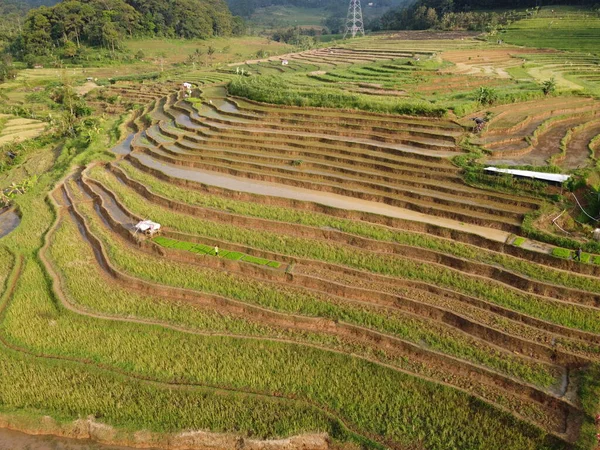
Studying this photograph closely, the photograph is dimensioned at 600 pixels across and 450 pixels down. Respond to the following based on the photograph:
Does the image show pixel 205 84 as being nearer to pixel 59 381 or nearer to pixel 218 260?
pixel 218 260

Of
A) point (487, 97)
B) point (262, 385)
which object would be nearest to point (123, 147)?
point (262, 385)

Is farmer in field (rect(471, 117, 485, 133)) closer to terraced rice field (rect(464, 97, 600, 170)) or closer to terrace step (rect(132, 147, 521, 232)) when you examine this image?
terraced rice field (rect(464, 97, 600, 170))

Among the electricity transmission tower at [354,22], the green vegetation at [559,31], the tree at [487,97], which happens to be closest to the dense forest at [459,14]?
the green vegetation at [559,31]

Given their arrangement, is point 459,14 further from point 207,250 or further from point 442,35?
point 207,250

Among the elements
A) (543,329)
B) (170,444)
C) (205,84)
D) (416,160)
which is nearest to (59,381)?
(170,444)

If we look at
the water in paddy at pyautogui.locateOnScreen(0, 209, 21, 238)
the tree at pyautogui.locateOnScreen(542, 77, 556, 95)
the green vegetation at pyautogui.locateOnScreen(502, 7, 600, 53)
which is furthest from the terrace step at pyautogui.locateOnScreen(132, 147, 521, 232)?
the green vegetation at pyautogui.locateOnScreen(502, 7, 600, 53)

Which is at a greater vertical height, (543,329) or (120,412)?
(543,329)
